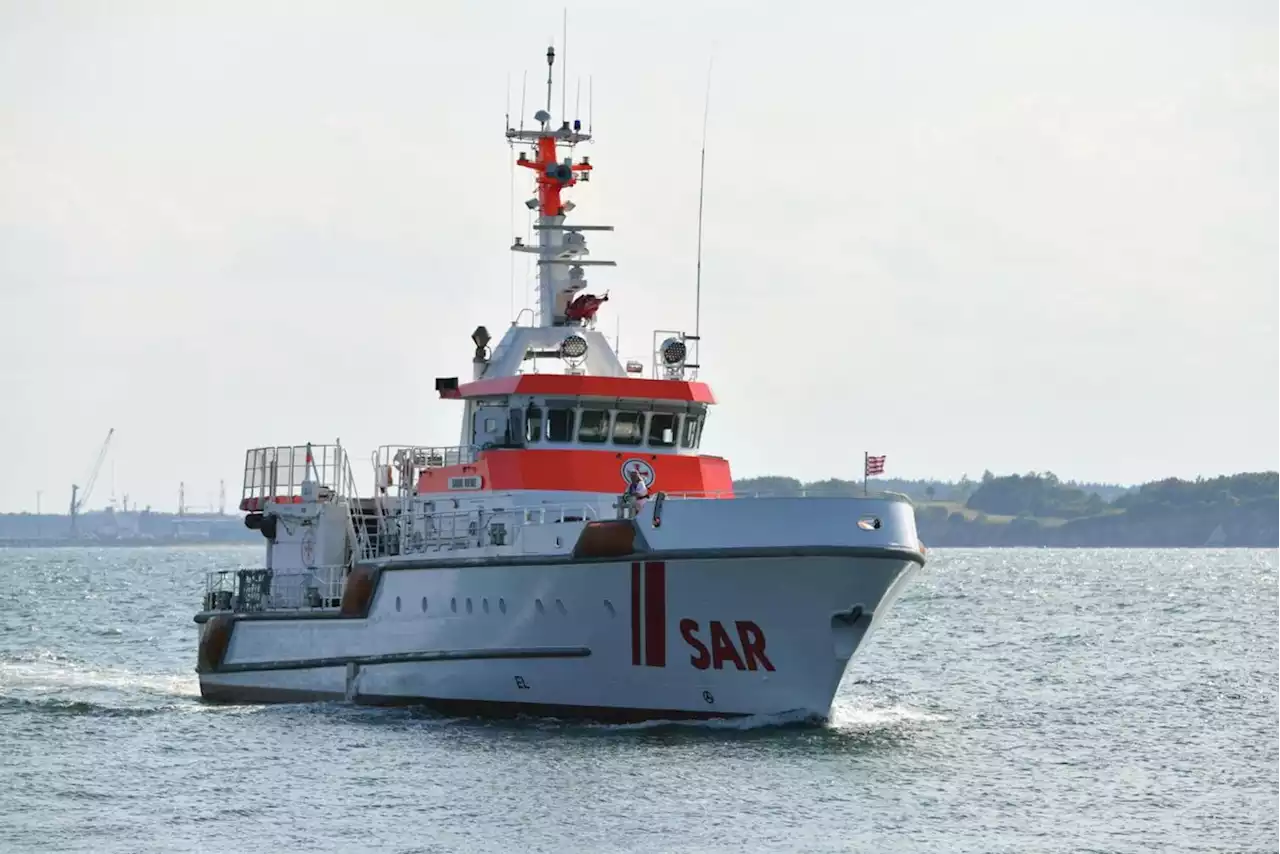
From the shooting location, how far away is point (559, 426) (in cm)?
3172

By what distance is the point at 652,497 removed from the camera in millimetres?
28484

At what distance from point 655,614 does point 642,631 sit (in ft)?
1.22

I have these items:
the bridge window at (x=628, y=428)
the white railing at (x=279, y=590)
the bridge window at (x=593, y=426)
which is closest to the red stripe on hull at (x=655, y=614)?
the bridge window at (x=593, y=426)

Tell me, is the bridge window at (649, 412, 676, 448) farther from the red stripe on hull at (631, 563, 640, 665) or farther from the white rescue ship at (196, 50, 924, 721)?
the red stripe on hull at (631, 563, 640, 665)

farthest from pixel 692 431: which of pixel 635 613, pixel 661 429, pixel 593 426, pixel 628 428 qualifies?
pixel 635 613

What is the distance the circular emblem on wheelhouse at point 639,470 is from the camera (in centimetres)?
3148

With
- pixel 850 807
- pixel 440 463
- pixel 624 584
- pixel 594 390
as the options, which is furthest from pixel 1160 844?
pixel 440 463

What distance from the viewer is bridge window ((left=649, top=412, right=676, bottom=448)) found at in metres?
32.2

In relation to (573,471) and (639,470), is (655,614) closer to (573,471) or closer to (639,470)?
(573,471)

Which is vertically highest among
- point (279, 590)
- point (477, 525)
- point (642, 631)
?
point (477, 525)

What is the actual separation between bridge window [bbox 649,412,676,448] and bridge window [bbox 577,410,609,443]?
2.51ft

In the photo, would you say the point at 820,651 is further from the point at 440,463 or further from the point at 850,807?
the point at 440,463

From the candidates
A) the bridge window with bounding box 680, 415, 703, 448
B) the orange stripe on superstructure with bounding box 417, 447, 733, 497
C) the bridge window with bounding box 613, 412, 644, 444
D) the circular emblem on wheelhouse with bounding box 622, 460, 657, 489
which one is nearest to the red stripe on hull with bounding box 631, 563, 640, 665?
the orange stripe on superstructure with bounding box 417, 447, 733, 497

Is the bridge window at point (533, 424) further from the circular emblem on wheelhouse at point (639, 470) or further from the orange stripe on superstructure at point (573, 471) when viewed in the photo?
the circular emblem on wheelhouse at point (639, 470)
